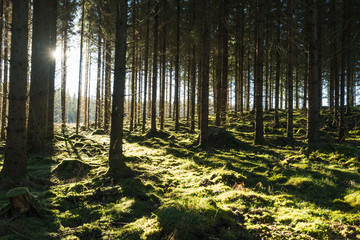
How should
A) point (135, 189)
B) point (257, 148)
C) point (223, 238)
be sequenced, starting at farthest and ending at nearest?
point (257, 148) → point (135, 189) → point (223, 238)

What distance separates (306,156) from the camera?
25.1ft

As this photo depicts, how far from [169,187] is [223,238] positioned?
108 inches

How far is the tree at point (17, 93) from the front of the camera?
5.27 metres

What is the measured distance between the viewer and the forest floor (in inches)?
129

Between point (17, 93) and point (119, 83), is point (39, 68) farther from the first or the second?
point (119, 83)

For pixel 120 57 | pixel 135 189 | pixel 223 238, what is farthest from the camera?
pixel 120 57

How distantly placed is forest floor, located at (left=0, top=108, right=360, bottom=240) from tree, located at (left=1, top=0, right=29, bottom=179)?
0.72 meters

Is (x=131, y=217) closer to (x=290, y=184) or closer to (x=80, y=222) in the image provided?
(x=80, y=222)

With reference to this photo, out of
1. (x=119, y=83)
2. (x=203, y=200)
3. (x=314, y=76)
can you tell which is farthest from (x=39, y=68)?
(x=314, y=76)

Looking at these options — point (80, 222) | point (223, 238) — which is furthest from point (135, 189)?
point (223, 238)

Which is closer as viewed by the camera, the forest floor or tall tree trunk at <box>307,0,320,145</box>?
the forest floor

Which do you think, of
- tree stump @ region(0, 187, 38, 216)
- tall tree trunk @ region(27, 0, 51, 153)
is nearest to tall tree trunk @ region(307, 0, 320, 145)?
tree stump @ region(0, 187, 38, 216)

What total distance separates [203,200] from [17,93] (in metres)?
5.56

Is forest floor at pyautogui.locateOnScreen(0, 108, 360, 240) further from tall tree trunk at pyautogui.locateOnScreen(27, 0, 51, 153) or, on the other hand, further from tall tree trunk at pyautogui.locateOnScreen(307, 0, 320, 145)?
tall tree trunk at pyautogui.locateOnScreen(27, 0, 51, 153)
